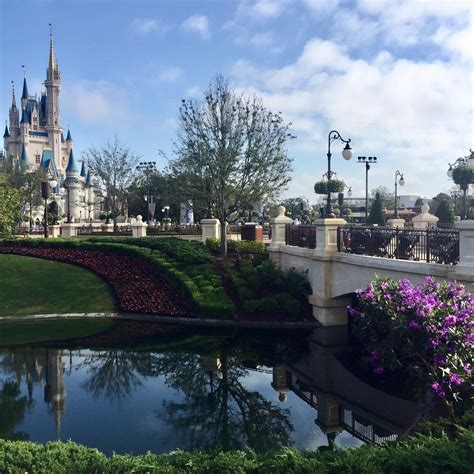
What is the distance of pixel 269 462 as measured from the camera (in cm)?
615

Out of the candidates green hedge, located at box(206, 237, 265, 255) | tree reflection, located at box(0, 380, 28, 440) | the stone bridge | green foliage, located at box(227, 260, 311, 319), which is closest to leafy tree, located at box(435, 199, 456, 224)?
green hedge, located at box(206, 237, 265, 255)

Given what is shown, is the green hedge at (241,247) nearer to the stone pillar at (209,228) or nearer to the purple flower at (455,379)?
the stone pillar at (209,228)

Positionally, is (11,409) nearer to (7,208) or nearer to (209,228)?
(209,228)

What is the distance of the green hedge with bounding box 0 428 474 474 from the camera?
5.91 meters

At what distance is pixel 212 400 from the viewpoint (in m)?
11.9

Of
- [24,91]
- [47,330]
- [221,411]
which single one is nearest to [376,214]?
[47,330]

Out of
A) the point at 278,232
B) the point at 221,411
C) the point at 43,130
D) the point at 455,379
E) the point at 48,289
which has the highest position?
the point at 43,130

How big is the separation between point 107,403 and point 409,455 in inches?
308

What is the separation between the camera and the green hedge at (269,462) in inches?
233

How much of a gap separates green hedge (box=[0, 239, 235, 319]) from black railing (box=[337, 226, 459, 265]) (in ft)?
18.3

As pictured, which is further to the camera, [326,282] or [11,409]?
[326,282]

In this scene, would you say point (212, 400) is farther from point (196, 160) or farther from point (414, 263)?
point (196, 160)

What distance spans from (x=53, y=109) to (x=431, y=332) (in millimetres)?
126510

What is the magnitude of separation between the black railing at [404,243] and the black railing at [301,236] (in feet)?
6.86
